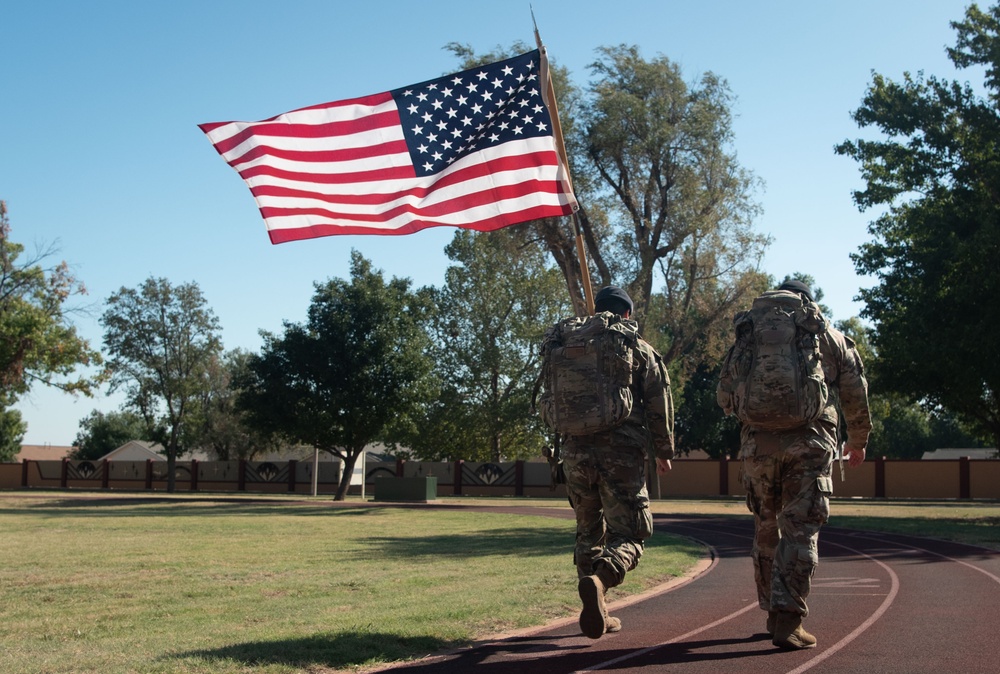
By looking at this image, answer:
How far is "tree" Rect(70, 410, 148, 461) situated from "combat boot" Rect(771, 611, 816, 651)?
82.6 m

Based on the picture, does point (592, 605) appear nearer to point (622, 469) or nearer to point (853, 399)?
point (622, 469)

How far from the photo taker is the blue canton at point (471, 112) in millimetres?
9109

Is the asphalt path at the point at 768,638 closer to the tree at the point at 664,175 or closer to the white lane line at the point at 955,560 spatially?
the white lane line at the point at 955,560

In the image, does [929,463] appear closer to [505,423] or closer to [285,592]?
[505,423]

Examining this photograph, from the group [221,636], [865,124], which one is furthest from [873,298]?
[221,636]

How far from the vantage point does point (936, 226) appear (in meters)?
25.0

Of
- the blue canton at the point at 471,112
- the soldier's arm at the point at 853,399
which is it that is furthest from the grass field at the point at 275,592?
the blue canton at the point at 471,112

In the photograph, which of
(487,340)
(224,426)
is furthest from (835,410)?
(224,426)

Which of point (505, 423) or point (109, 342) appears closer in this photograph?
point (109, 342)

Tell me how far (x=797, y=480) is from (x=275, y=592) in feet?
17.9

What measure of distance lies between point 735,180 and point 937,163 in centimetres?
661

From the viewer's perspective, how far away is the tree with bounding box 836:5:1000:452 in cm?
2378

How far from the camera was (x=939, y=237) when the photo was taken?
24.7 meters

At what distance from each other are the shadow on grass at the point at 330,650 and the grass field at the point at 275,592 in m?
0.01
